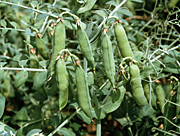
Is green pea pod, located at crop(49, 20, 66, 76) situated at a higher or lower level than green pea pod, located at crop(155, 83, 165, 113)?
higher

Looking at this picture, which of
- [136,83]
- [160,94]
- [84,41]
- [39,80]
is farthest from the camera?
[160,94]

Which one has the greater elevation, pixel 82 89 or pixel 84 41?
pixel 84 41

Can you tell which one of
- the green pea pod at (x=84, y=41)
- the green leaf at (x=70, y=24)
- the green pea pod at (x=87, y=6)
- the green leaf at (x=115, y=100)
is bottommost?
the green leaf at (x=115, y=100)

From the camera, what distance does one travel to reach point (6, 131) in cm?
109

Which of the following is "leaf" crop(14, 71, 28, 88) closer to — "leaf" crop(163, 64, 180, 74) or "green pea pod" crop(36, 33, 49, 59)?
"green pea pod" crop(36, 33, 49, 59)

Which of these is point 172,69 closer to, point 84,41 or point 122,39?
point 122,39

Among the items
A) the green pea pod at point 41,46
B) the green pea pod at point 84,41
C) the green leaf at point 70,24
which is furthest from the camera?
the green pea pod at point 41,46

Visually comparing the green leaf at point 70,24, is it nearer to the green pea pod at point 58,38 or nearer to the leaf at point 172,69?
the green pea pod at point 58,38

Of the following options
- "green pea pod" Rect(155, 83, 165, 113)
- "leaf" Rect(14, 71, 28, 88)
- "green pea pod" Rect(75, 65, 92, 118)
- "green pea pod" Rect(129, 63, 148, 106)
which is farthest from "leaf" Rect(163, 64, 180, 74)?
"leaf" Rect(14, 71, 28, 88)

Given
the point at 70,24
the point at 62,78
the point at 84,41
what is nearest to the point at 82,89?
the point at 62,78

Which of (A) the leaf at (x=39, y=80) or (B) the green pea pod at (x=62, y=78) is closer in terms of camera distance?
(B) the green pea pod at (x=62, y=78)

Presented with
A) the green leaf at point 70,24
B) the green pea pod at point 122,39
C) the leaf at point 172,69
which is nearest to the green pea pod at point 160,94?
the leaf at point 172,69

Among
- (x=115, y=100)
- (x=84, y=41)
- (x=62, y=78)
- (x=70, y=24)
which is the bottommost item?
(x=115, y=100)

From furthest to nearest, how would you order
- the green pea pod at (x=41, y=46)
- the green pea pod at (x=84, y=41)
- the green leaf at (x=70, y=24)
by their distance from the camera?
the green pea pod at (x=41, y=46), the green leaf at (x=70, y=24), the green pea pod at (x=84, y=41)
